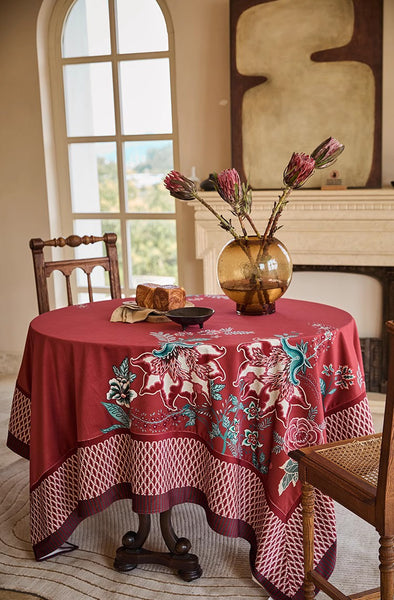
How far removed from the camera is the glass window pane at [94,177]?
14.3ft

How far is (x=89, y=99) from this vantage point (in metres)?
4.32

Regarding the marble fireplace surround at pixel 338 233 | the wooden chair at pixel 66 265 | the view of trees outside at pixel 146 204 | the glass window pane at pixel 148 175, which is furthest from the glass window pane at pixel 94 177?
the wooden chair at pixel 66 265

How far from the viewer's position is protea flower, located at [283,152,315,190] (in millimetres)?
2012

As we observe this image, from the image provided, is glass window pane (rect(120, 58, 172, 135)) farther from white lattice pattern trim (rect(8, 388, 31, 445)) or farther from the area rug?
the area rug

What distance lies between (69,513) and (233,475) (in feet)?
1.88

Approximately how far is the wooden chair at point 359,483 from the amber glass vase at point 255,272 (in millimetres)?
595

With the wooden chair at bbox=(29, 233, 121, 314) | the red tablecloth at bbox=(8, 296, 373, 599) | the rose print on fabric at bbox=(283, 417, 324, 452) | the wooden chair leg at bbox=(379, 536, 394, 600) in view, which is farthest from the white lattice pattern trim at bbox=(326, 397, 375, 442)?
the wooden chair at bbox=(29, 233, 121, 314)

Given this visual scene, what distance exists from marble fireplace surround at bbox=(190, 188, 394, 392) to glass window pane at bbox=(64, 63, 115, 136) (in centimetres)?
99

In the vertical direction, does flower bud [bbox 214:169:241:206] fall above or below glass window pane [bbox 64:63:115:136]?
below

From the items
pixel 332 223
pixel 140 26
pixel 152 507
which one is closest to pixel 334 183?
pixel 332 223

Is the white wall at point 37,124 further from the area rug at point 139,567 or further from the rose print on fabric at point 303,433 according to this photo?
the rose print on fabric at point 303,433

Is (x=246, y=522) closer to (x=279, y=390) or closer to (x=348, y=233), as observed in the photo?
(x=279, y=390)

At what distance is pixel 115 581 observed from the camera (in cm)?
208

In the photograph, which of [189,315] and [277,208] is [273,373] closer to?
[189,315]
